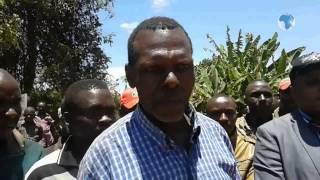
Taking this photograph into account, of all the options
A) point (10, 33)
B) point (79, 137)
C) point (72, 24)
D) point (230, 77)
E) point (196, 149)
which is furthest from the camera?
point (72, 24)

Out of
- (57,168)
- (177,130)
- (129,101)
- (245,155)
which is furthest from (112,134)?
(129,101)

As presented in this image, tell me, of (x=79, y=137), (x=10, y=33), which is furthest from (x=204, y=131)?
(x=10, y=33)

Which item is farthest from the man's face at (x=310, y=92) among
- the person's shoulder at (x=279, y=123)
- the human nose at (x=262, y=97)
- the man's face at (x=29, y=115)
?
the man's face at (x=29, y=115)

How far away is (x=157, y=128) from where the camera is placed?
72.8 inches

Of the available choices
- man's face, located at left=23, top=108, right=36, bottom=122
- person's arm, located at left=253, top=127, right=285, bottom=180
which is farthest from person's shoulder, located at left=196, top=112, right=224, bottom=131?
man's face, located at left=23, top=108, right=36, bottom=122

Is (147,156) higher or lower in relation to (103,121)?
higher

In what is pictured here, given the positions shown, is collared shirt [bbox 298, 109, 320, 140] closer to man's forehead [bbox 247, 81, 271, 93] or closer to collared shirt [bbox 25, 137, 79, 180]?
collared shirt [bbox 25, 137, 79, 180]

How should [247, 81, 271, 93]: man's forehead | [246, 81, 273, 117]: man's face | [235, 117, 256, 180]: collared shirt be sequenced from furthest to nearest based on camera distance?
1. [247, 81, 271, 93]: man's forehead
2. [246, 81, 273, 117]: man's face
3. [235, 117, 256, 180]: collared shirt

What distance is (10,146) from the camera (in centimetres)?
288

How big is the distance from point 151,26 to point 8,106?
1.17 metres

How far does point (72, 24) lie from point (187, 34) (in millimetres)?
18642

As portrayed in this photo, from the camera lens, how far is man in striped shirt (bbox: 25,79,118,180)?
2585 mm

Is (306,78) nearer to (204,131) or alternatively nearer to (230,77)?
(204,131)

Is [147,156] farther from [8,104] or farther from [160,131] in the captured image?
[8,104]
